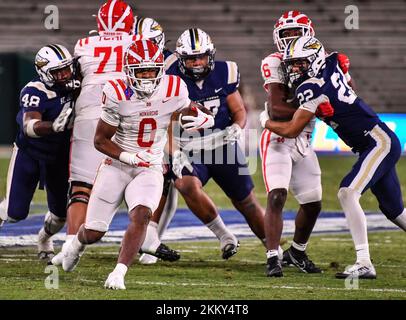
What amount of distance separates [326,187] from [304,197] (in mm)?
4628

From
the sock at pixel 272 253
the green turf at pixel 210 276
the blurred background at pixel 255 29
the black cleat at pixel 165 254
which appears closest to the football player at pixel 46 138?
the green turf at pixel 210 276

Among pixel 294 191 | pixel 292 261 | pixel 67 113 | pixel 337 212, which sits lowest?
pixel 337 212

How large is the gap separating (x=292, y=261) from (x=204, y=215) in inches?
25.7

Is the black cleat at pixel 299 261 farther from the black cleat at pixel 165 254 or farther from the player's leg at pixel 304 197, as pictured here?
the black cleat at pixel 165 254

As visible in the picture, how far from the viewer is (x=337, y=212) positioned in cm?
971

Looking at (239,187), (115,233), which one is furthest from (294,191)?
(115,233)

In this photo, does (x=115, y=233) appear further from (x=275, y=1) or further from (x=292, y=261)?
(x=275, y=1)

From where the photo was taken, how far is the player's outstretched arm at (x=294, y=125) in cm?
618

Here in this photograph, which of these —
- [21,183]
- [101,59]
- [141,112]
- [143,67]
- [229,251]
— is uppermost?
[143,67]

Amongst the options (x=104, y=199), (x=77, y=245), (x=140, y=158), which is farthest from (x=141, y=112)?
(x=77, y=245)

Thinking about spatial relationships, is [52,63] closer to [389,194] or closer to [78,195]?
[78,195]

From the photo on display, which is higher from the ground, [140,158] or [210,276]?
[140,158]

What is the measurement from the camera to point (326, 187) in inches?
441

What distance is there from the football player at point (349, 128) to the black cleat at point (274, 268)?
0.34 meters
